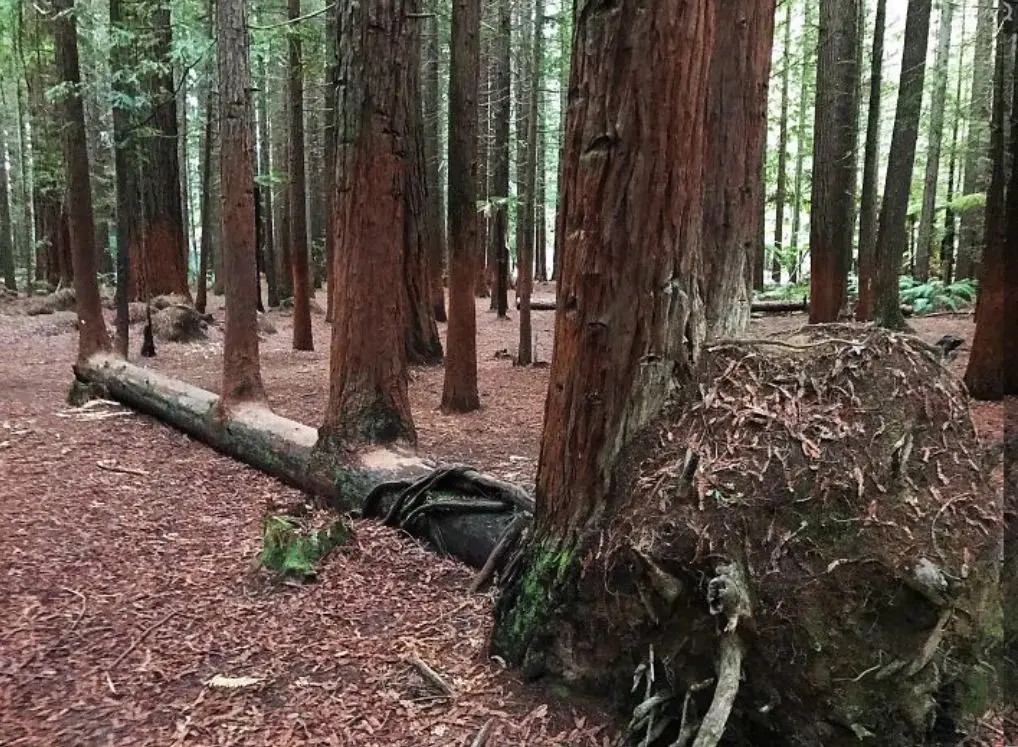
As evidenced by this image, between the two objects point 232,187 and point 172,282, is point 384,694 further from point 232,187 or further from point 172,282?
point 172,282

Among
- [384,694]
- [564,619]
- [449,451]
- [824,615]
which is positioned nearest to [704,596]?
[824,615]

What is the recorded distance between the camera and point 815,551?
2678 millimetres

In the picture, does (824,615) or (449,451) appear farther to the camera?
(449,451)

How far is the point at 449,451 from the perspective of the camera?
6738mm

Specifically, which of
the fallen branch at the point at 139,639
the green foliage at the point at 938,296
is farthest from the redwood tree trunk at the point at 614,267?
the green foliage at the point at 938,296

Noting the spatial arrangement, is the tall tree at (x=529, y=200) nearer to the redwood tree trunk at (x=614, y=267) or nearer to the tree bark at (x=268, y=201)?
the redwood tree trunk at (x=614, y=267)

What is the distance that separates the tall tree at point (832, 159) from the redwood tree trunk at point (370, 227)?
792 centimetres

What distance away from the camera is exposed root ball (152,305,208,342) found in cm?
1323

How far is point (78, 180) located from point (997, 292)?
32.9ft

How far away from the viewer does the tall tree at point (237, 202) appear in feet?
21.9

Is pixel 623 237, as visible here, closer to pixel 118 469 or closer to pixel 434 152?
pixel 118 469

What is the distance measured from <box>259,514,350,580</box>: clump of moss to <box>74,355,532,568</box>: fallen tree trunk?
47cm

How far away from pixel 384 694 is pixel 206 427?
15.5 feet

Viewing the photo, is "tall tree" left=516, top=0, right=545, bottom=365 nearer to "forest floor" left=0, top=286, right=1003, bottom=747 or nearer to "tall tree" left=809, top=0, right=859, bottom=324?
"forest floor" left=0, top=286, right=1003, bottom=747
